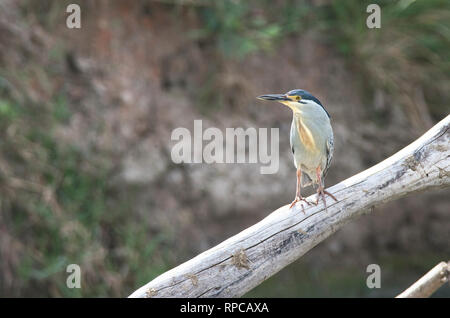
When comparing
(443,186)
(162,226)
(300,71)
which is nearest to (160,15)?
(300,71)

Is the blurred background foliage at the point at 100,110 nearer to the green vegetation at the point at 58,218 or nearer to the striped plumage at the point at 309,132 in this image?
the green vegetation at the point at 58,218

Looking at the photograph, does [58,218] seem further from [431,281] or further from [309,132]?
[431,281]

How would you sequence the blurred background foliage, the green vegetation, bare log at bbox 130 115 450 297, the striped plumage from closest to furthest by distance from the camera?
bare log at bbox 130 115 450 297, the striped plumage, the green vegetation, the blurred background foliage

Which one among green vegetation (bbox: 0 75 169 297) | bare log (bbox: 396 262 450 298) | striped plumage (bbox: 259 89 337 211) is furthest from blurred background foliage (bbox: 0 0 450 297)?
bare log (bbox: 396 262 450 298)

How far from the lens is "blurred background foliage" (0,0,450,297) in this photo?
4.53 metres

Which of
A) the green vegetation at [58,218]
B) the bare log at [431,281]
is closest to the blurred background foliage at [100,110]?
the green vegetation at [58,218]

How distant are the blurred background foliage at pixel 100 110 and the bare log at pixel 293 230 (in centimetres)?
218

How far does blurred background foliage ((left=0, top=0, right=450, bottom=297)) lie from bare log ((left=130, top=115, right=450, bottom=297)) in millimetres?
2177

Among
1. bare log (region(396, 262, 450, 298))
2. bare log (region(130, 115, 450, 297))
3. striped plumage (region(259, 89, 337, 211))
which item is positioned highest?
striped plumage (region(259, 89, 337, 211))

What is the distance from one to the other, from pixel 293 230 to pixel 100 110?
3.02m

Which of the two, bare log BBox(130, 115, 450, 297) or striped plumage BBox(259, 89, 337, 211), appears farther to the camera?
striped plumage BBox(259, 89, 337, 211)

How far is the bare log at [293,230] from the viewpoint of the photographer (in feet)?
8.22

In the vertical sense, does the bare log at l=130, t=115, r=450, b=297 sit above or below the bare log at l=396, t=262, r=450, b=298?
above

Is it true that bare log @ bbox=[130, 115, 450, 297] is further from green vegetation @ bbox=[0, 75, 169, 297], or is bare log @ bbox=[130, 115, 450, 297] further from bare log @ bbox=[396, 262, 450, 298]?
green vegetation @ bbox=[0, 75, 169, 297]
